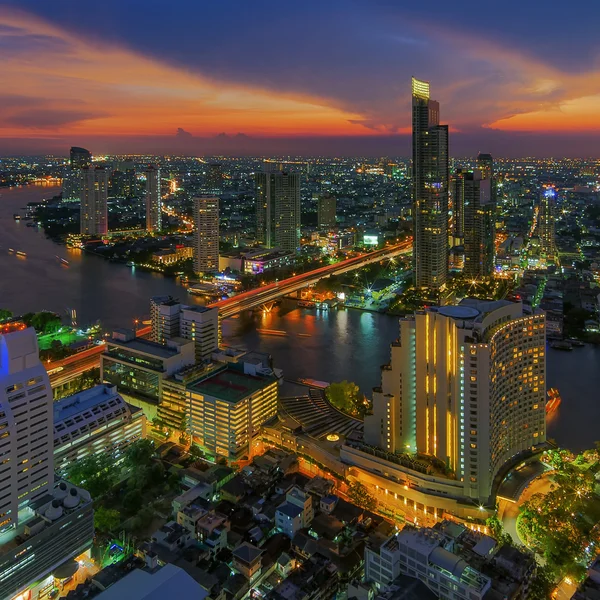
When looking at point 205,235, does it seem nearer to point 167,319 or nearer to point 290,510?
point 167,319

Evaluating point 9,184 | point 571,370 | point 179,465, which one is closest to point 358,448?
point 179,465

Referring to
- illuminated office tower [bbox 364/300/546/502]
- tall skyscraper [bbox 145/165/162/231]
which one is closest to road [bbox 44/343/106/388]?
illuminated office tower [bbox 364/300/546/502]

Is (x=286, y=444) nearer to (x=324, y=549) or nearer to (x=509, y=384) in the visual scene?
(x=324, y=549)

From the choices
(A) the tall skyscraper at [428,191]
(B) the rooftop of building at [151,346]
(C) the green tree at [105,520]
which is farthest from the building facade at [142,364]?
(A) the tall skyscraper at [428,191]

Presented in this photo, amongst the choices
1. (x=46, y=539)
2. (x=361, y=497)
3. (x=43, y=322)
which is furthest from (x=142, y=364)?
(x=43, y=322)

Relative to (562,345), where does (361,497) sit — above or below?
below

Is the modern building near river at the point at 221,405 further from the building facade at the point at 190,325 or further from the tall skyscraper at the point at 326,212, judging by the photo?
the tall skyscraper at the point at 326,212
